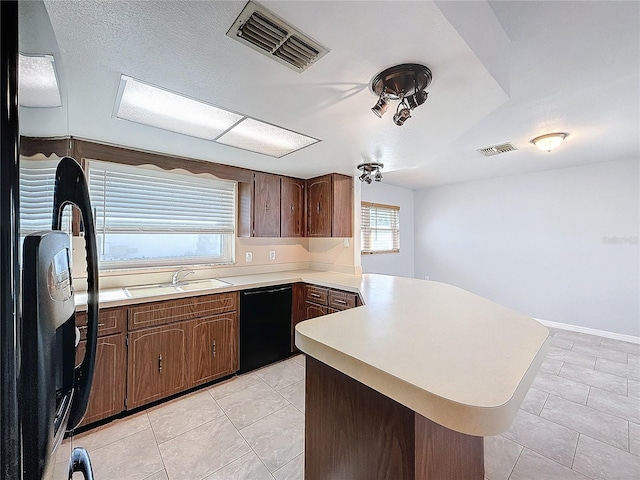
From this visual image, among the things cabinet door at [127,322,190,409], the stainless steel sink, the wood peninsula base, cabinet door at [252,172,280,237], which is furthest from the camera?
cabinet door at [252,172,280,237]

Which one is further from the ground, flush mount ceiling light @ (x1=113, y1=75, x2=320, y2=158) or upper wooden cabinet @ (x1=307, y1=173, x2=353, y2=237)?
flush mount ceiling light @ (x1=113, y1=75, x2=320, y2=158)

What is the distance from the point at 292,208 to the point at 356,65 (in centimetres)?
253

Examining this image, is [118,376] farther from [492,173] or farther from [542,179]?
[542,179]

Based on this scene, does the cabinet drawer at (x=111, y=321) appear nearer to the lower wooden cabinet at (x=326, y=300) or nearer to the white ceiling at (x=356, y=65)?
the white ceiling at (x=356, y=65)

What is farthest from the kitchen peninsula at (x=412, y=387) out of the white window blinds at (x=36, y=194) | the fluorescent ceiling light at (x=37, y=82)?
the fluorescent ceiling light at (x=37, y=82)

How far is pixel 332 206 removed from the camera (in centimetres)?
352

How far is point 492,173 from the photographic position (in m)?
4.64

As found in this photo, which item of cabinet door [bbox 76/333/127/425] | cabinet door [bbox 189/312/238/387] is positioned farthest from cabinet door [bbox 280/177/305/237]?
cabinet door [bbox 76/333/127/425]

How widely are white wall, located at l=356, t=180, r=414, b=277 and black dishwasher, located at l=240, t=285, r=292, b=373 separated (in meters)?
2.37

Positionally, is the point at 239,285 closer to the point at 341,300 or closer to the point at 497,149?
the point at 341,300

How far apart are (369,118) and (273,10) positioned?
102cm

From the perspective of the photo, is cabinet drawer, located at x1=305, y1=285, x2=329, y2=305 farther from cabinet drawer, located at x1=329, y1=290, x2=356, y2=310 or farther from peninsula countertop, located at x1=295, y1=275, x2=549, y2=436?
peninsula countertop, located at x1=295, y1=275, x2=549, y2=436

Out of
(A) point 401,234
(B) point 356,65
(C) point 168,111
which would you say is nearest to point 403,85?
(B) point 356,65

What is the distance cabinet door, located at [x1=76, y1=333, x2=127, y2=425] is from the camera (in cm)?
206
